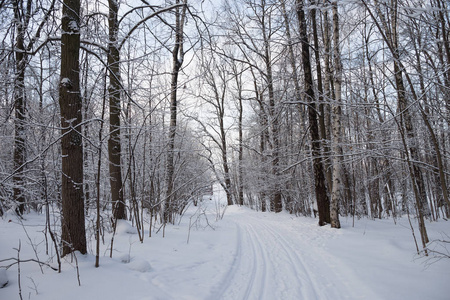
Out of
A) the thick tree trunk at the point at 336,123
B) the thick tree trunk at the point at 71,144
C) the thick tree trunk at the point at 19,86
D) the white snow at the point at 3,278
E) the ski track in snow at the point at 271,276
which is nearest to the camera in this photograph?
the white snow at the point at 3,278

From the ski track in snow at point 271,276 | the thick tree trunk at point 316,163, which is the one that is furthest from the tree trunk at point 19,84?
the thick tree trunk at point 316,163

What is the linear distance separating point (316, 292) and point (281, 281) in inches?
20.2

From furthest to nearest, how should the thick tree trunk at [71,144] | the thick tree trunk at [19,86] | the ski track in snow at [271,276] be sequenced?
the thick tree trunk at [19,86], the thick tree trunk at [71,144], the ski track in snow at [271,276]

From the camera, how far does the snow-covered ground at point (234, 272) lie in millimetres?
2605

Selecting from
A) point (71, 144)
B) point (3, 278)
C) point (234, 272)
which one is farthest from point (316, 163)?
point (3, 278)

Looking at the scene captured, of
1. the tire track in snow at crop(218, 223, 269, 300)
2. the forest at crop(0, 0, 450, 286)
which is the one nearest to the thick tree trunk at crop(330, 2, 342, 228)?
the forest at crop(0, 0, 450, 286)

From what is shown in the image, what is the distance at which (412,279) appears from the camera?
10.4 feet

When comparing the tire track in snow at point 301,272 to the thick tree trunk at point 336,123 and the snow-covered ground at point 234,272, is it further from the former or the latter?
the thick tree trunk at point 336,123

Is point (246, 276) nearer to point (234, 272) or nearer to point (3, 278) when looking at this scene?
point (234, 272)

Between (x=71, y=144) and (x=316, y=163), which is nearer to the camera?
(x=71, y=144)

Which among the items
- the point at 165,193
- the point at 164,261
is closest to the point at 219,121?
the point at 165,193

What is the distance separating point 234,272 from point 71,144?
314 centimetres

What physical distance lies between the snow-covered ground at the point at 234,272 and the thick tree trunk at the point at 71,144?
32 cm

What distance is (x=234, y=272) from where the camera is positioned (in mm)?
3779
